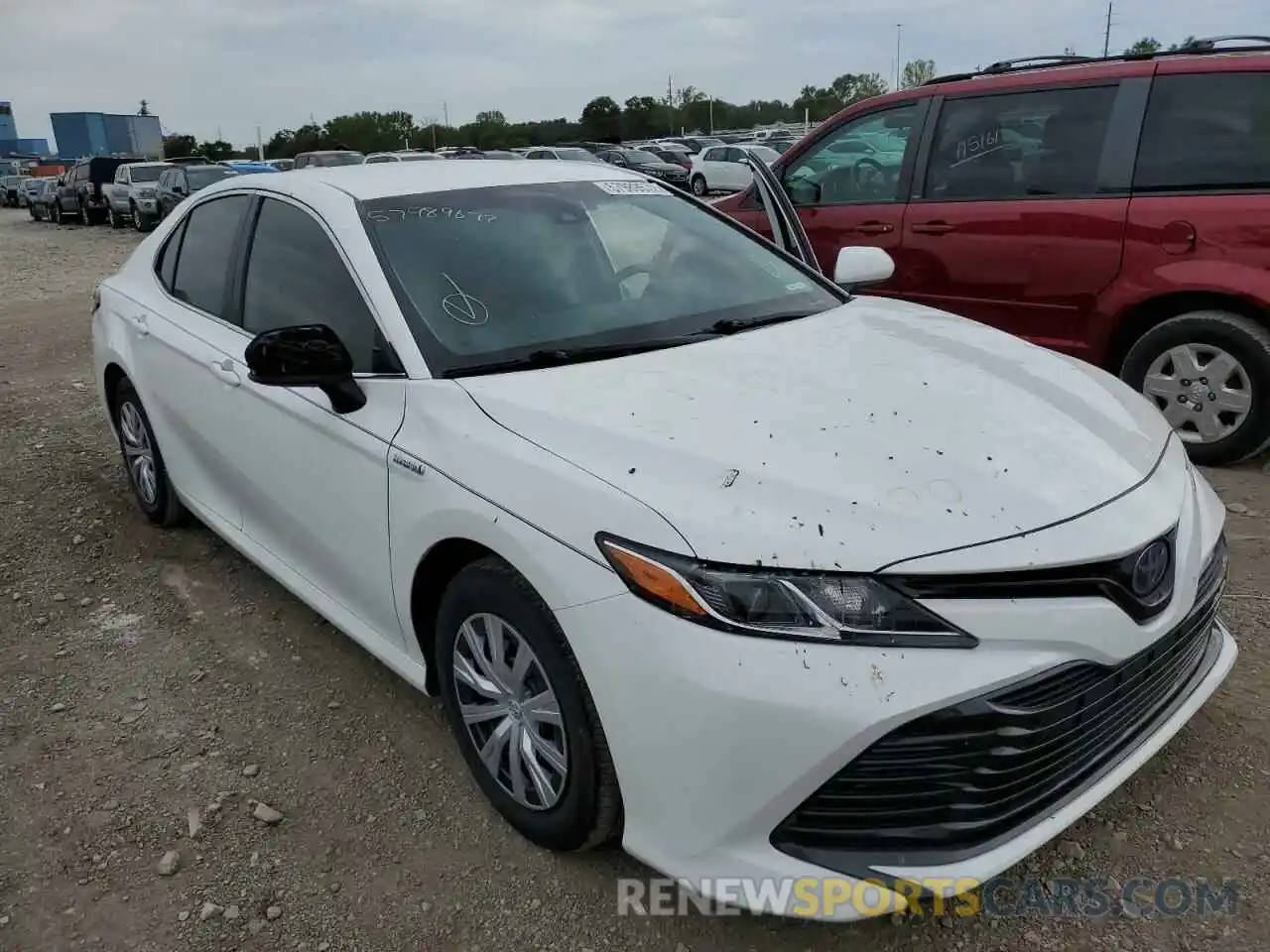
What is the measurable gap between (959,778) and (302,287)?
2.40m

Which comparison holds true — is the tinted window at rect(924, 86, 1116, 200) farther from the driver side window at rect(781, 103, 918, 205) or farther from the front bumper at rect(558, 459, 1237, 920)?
the front bumper at rect(558, 459, 1237, 920)

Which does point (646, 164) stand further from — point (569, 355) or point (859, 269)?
point (569, 355)

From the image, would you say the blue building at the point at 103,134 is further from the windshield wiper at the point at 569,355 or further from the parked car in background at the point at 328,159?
the windshield wiper at the point at 569,355

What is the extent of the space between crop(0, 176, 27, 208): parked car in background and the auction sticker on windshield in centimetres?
5239

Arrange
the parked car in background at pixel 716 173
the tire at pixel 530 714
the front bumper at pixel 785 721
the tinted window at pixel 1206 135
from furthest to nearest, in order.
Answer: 1. the parked car in background at pixel 716 173
2. the tinted window at pixel 1206 135
3. the tire at pixel 530 714
4. the front bumper at pixel 785 721

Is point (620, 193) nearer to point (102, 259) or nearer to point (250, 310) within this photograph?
point (250, 310)

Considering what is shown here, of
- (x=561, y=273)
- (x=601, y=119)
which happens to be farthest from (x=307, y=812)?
(x=601, y=119)

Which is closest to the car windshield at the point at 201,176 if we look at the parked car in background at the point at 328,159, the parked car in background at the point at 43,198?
the parked car in background at the point at 328,159

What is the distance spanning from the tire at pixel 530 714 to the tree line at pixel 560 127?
69513 millimetres

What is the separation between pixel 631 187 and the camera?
374cm

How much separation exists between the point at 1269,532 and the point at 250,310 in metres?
3.98

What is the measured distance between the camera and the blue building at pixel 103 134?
75.9 m

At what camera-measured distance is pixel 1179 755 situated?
2725mm

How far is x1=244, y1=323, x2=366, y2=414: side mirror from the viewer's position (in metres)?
2.68
